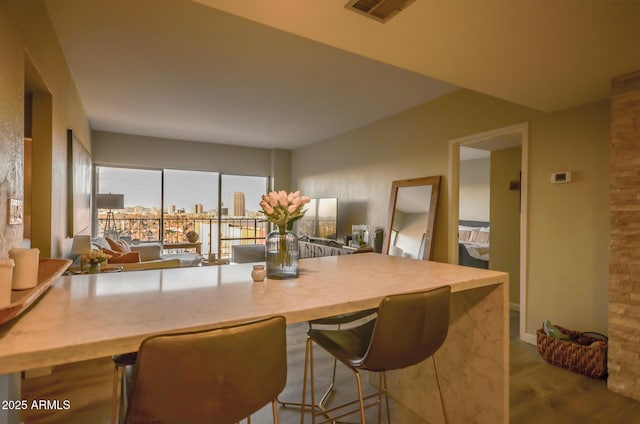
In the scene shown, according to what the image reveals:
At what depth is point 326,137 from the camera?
6.30 m

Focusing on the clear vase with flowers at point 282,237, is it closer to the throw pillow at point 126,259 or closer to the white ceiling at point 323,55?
the white ceiling at point 323,55

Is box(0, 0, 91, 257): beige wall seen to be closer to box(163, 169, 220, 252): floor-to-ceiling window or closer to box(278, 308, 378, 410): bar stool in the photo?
box(278, 308, 378, 410): bar stool

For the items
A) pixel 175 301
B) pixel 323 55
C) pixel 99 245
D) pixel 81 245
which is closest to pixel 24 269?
pixel 175 301

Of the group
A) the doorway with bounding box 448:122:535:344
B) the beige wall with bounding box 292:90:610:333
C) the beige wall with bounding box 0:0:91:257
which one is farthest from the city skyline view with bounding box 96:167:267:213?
the doorway with bounding box 448:122:535:344

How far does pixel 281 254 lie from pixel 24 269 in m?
0.92

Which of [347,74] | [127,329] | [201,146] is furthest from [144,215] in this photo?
[127,329]

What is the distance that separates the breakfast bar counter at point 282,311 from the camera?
2.68 ft

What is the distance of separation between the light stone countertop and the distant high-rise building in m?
5.64

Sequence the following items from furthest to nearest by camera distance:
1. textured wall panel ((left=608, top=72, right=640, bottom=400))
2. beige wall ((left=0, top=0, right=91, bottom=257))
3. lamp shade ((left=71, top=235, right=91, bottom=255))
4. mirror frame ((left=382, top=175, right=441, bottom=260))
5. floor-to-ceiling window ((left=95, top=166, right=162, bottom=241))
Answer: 1. floor-to-ceiling window ((left=95, top=166, right=162, bottom=241))
2. mirror frame ((left=382, top=175, right=441, bottom=260))
3. lamp shade ((left=71, top=235, right=91, bottom=255))
4. textured wall panel ((left=608, top=72, right=640, bottom=400))
5. beige wall ((left=0, top=0, right=91, bottom=257))

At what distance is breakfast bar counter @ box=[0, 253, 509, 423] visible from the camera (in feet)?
2.68

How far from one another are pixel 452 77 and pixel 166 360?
2.37 metres

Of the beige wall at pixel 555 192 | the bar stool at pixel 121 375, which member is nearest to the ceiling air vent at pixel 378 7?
the bar stool at pixel 121 375

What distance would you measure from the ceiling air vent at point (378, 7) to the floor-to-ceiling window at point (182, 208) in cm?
515

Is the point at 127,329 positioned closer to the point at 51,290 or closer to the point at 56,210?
the point at 51,290
